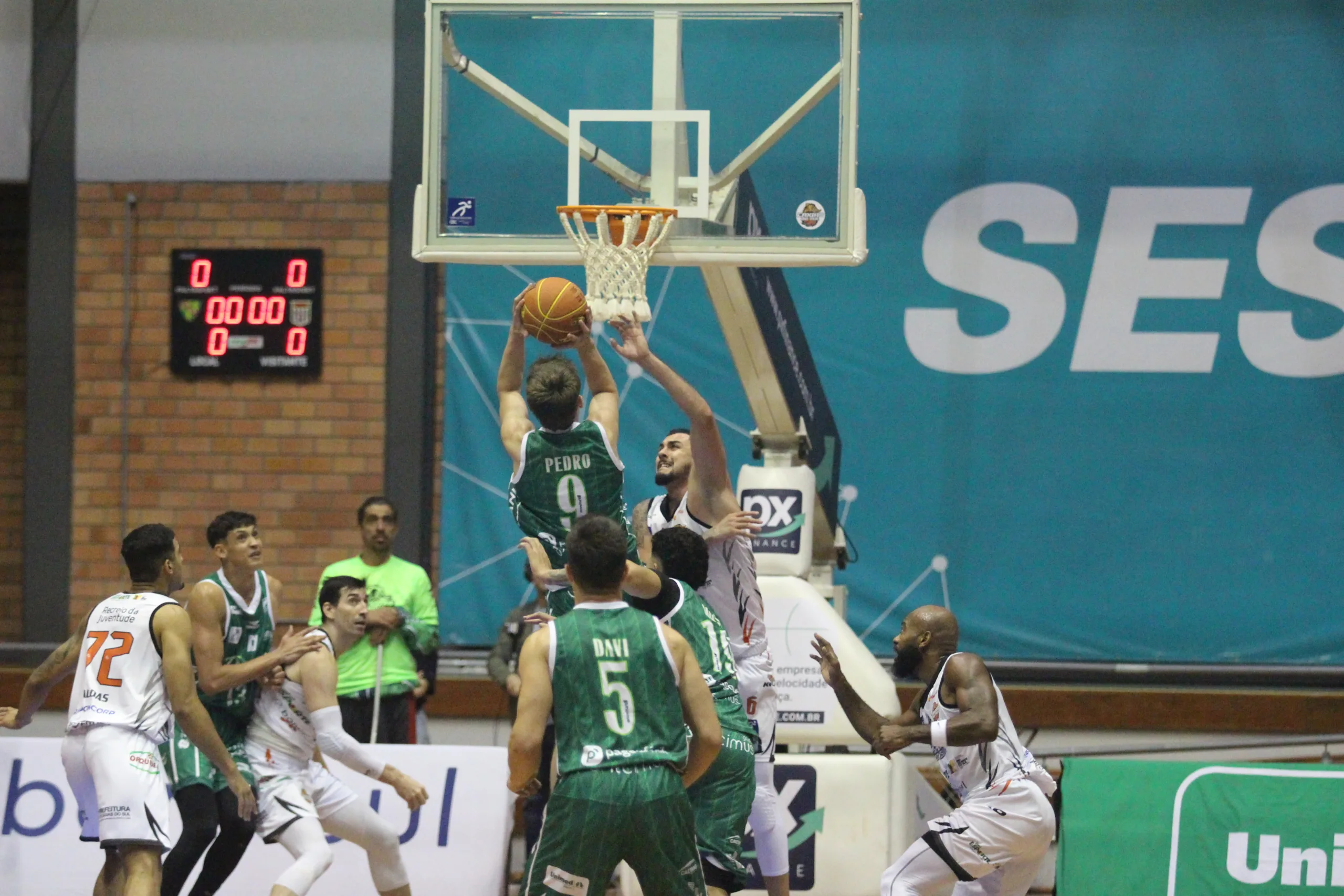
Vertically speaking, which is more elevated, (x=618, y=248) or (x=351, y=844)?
(x=618, y=248)

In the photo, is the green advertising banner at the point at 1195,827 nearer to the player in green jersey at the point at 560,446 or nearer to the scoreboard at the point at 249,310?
the player in green jersey at the point at 560,446

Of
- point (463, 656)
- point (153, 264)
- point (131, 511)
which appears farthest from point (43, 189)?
point (463, 656)

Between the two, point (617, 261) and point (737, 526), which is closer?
point (737, 526)

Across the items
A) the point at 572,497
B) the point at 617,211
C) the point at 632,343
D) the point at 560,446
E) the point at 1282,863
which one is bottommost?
the point at 1282,863

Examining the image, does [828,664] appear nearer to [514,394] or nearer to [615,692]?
[514,394]

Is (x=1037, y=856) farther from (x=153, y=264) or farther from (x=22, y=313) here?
(x=22, y=313)

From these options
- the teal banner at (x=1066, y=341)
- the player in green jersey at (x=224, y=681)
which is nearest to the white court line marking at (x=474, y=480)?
the teal banner at (x=1066, y=341)

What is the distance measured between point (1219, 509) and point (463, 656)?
217 inches

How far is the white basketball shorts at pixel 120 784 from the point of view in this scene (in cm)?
634

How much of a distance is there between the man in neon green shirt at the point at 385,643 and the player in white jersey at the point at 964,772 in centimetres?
323

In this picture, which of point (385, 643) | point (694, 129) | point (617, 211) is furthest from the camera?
point (385, 643)

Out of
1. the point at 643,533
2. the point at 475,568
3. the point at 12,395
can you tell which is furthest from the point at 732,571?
the point at 12,395

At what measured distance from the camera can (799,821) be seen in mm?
8680

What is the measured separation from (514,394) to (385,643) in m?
3.32
